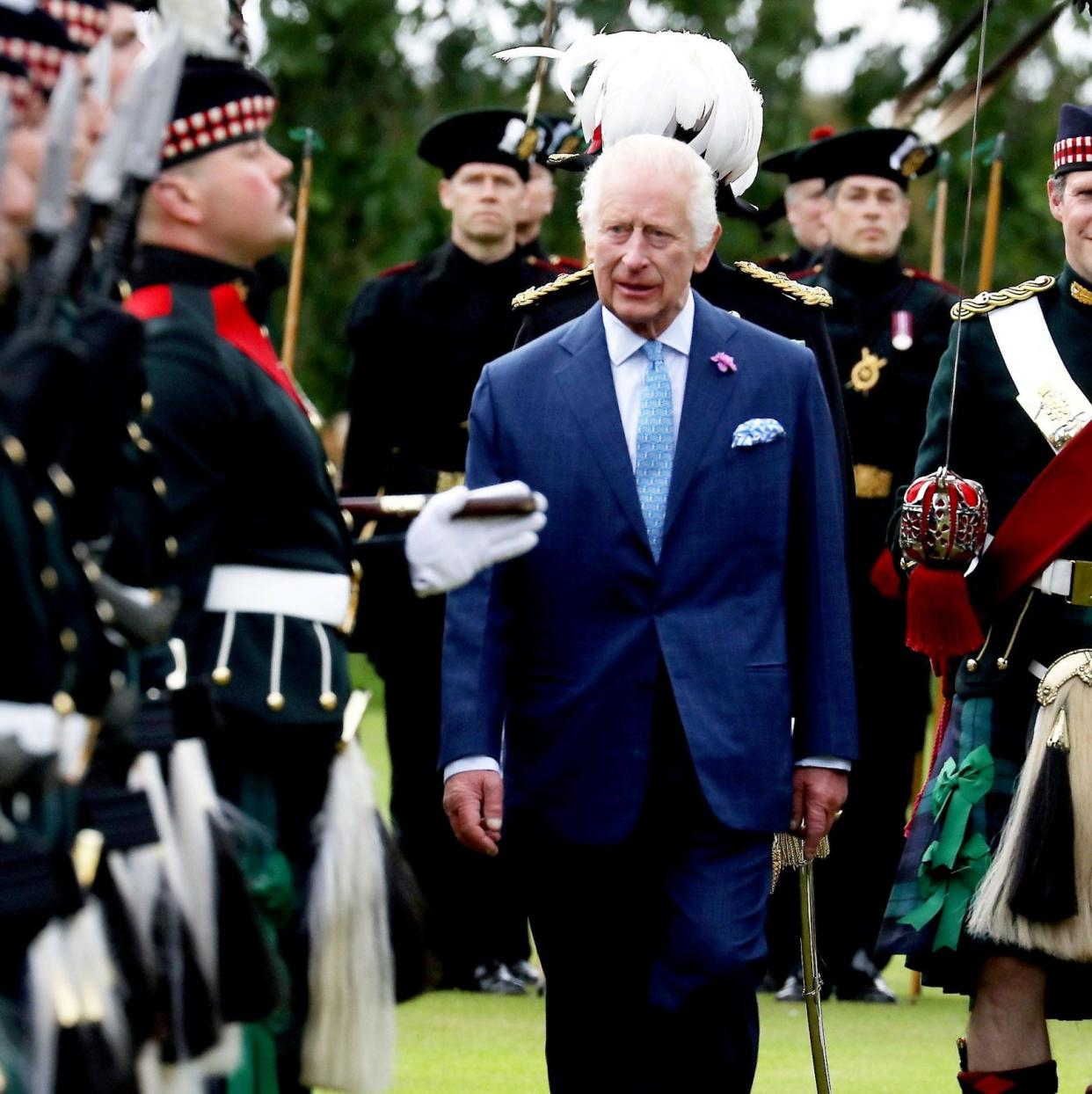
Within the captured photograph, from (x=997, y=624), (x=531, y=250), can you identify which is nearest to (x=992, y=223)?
(x=531, y=250)

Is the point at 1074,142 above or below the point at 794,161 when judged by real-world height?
below

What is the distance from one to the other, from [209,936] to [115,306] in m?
0.96

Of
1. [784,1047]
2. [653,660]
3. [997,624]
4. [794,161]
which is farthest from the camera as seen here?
[794,161]

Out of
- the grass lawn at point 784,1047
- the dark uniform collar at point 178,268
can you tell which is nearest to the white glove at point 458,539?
the dark uniform collar at point 178,268

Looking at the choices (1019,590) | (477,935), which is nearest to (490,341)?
(477,935)

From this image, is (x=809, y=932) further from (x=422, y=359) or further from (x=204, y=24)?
(x=422, y=359)

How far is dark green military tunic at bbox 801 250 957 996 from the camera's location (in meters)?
9.73

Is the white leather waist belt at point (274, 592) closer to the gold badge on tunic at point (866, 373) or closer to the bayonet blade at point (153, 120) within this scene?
the bayonet blade at point (153, 120)

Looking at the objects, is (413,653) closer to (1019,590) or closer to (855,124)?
(1019,590)

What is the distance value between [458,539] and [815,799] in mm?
1306

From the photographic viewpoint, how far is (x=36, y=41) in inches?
172

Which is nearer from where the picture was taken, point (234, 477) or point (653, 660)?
point (234, 477)

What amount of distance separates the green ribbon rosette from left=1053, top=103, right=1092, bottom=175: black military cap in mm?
1336

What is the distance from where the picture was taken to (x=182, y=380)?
502cm
